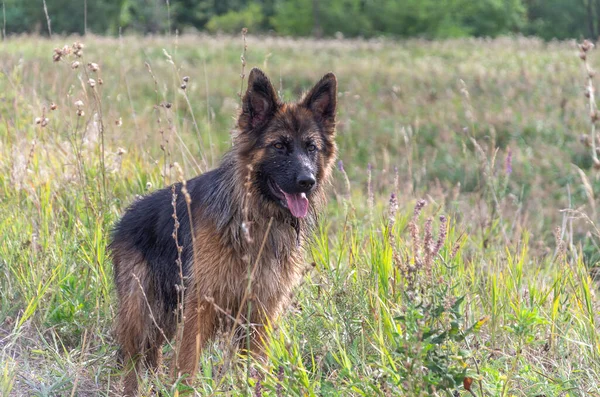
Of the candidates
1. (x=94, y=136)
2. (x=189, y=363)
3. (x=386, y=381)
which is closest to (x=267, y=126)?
(x=189, y=363)

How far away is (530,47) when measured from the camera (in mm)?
26422

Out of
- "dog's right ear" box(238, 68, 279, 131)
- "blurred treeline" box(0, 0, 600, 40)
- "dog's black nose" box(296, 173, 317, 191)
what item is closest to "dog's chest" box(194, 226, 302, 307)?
"dog's black nose" box(296, 173, 317, 191)

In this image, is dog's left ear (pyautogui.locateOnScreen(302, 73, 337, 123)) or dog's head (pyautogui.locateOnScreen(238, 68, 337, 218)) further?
dog's left ear (pyautogui.locateOnScreen(302, 73, 337, 123))

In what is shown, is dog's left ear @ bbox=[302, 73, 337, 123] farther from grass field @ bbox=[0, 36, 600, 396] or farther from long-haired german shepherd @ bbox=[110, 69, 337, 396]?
grass field @ bbox=[0, 36, 600, 396]

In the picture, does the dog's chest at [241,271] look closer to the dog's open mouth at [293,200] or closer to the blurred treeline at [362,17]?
the dog's open mouth at [293,200]

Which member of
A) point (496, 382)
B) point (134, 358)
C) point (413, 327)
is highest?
point (413, 327)

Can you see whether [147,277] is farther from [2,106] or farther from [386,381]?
[2,106]

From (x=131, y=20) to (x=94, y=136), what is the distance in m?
48.8

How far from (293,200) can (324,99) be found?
29.2 inches

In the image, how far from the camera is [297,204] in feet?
13.4

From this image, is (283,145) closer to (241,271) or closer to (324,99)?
(324,99)

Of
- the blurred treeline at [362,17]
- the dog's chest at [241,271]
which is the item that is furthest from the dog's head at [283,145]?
the blurred treeline at [362,17]

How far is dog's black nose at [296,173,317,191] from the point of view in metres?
3.94

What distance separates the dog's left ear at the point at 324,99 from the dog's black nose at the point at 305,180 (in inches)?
23.6
